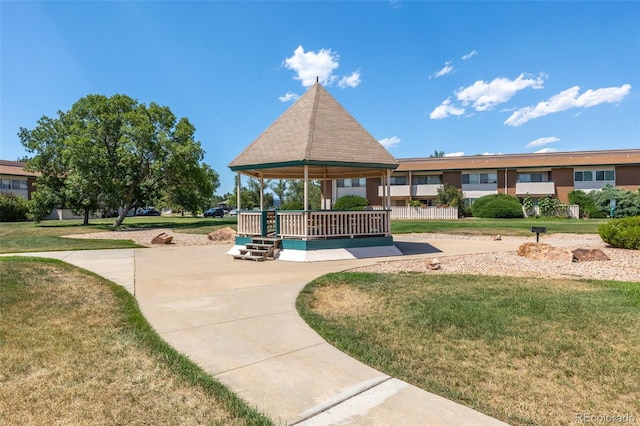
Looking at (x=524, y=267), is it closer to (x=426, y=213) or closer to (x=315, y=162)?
(x=315, y=162)

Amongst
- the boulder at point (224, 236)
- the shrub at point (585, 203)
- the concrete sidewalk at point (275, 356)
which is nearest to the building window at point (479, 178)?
the shrub at point (585, 203)

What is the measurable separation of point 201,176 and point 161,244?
1409 cm

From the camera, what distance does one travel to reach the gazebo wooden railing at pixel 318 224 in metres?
12.0

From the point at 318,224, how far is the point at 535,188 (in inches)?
1492

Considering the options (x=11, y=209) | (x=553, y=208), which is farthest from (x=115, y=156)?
(x=553, y=208)

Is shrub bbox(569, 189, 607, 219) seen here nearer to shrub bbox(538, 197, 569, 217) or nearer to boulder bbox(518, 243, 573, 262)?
shrub bbox(538, 197, 569, 217)

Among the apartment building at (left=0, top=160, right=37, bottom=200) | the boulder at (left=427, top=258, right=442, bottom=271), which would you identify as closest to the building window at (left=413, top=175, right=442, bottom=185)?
the boulder at (left=427, top=258, right=442, bottom=271)

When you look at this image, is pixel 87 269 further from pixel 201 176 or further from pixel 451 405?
pixel 201 176

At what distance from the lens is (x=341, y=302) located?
6.50 meters

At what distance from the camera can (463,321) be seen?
5199 mm

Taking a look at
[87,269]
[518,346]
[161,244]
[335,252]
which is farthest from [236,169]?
[518,346]

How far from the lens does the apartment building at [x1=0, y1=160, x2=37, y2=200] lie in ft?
153

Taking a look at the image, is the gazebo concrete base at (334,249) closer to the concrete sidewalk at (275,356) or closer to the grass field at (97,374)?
the concrete sidewalk at (275,356)

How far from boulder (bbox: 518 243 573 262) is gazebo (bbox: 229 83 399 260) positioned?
4086 mm
